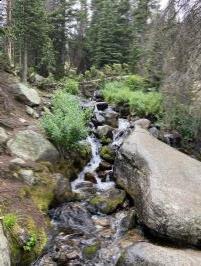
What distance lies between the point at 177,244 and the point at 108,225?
1768mm

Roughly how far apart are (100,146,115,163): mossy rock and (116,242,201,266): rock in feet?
16.7

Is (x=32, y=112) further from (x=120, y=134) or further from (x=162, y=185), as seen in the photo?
(x=162, y=185)

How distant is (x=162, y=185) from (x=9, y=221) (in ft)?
10.5

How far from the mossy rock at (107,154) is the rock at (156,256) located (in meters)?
5.09

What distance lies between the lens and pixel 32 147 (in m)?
9.86

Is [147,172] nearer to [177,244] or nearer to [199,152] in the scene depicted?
[177,244]

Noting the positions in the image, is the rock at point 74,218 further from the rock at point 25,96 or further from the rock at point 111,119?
the rock at point 111,119

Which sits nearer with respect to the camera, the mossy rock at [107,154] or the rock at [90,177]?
the rock at [90,177]

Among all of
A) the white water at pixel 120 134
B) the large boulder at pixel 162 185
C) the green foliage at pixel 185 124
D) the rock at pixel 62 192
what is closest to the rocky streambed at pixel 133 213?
the large boulder at pixel 162 185

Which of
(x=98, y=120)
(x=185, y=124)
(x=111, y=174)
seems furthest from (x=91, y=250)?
(x=98, y=120)

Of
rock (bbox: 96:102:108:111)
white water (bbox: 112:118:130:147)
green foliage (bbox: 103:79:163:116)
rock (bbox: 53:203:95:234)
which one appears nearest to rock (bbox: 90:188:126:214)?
rock (bbox: 53:203:95:234)

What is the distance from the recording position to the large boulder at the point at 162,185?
23.6ft

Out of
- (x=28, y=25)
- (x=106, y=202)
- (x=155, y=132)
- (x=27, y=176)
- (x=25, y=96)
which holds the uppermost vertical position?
(x=28, y=25)

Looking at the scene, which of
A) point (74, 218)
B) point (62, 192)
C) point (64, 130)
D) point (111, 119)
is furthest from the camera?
point (111, 119)
